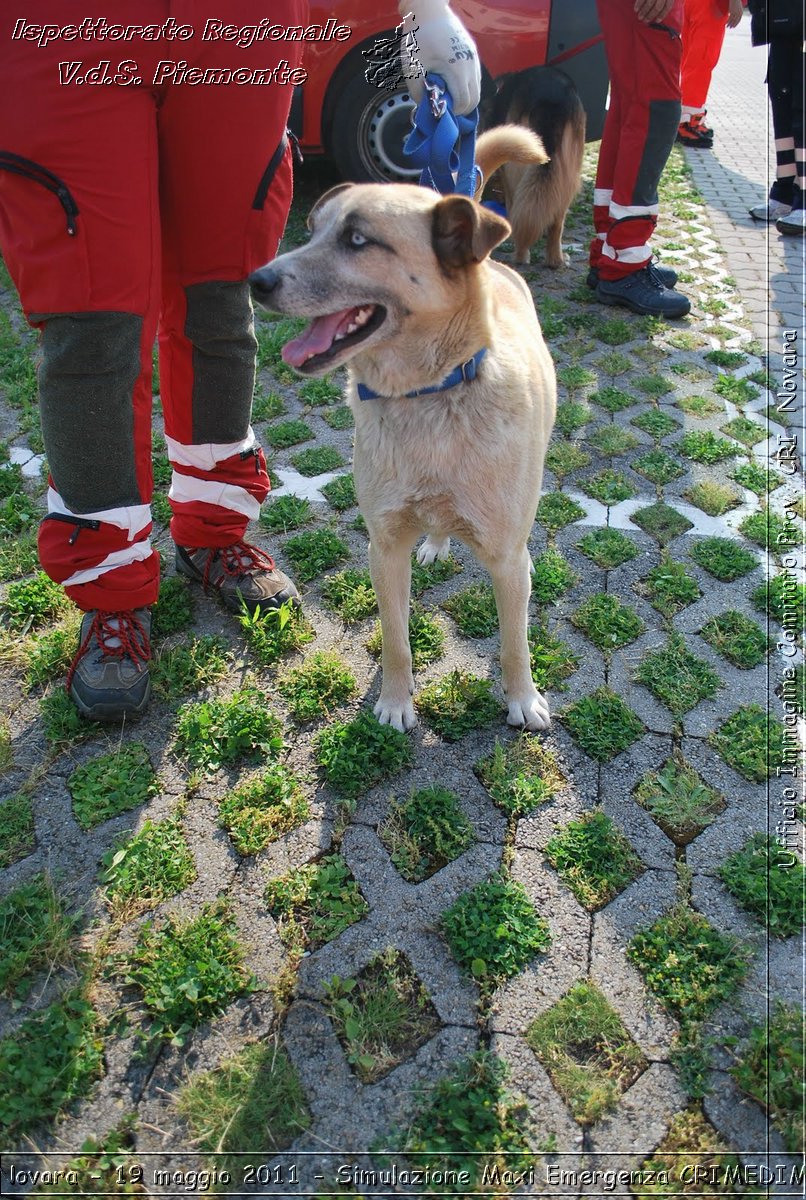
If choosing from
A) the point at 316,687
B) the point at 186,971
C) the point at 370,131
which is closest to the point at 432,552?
the point at 316,687

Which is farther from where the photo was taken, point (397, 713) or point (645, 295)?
point (645, 295)

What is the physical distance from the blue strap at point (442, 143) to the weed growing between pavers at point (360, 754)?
2.01 meters

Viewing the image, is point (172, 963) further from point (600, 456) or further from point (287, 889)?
point (600, 456)

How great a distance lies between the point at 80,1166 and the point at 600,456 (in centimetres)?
362

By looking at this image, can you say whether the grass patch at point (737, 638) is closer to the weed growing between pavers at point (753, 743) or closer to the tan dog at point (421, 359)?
the weed growing between pavers at point (753, 743)

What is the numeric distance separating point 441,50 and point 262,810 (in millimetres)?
2656

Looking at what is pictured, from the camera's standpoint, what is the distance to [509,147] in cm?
298

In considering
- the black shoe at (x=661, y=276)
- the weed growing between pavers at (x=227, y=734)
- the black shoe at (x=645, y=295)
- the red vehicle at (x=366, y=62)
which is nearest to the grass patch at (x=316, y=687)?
the weed growing between pavers at (x=227, y=734)

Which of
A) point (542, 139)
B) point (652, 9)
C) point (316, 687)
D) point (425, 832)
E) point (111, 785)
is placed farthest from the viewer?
point (542, 139)

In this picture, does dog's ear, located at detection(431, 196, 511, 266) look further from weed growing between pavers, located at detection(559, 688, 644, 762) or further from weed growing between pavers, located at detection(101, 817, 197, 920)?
weed growing between pavers, located at detection(101, 817, 197, 920)

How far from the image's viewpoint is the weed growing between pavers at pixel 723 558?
10.8 ft

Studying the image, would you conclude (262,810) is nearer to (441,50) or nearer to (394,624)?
(394,624)

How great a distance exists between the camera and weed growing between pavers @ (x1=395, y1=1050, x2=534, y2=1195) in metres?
1.65

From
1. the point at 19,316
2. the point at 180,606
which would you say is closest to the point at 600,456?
the point at 180,606
